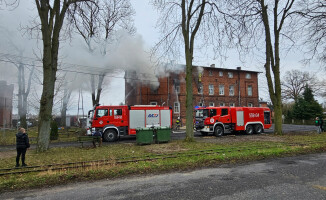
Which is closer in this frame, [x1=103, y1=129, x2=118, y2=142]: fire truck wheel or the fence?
[x1=103, y1=129, x2=118, y2=142]: fire truck wheel

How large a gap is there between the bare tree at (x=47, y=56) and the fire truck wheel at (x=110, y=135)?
17.0ft

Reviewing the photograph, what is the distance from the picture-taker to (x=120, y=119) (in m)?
15.9

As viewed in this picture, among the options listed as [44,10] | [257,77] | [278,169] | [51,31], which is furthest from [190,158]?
[257,77]

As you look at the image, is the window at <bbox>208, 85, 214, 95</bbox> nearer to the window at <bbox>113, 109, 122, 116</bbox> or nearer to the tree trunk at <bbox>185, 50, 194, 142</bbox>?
the window at <bbox>113, 109, 122, 116</bbox>

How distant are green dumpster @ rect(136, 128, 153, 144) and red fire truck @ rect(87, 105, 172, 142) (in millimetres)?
3321

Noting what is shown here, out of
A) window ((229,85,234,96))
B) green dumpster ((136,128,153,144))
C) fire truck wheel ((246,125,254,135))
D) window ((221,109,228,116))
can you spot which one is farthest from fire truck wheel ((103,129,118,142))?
window ((229,85,234,96))

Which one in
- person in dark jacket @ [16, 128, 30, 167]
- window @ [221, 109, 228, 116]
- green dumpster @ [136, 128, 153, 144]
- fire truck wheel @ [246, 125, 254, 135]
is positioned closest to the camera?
person in dark jacket @ [16, 128, 30, 167]

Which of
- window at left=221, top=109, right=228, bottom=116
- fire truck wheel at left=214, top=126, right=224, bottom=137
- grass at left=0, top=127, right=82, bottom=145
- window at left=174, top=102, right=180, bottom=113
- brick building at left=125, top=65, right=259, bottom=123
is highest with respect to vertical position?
brick building at left=125, top=65, right=259, bottom=123

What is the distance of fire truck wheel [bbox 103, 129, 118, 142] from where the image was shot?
1522cm

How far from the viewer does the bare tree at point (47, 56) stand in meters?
10.1

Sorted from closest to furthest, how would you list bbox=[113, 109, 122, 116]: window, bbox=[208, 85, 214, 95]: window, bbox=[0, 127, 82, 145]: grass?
bbox=[0, 127, 82, 145]: grass → bbox=[113, 109, 122, 116]: window → bbox=[208, 85, 214, 95]: window

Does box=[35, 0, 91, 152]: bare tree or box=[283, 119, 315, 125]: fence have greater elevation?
box=[35, 0, 91, 152]: bare tree

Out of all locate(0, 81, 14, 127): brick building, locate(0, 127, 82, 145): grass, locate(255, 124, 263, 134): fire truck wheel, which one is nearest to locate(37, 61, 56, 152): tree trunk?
locate(0, 127, 82, 145): grass

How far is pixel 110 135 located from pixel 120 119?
1.30m
